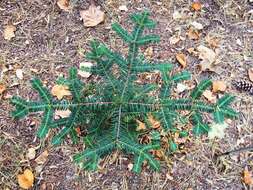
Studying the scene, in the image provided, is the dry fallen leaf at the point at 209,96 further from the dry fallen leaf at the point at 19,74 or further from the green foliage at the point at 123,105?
the dry fallen leaf at the point at 19,74

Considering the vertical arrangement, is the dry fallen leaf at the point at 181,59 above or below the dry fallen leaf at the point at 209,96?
above

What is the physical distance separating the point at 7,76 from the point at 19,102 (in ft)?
3.13

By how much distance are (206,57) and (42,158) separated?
50.0 inches

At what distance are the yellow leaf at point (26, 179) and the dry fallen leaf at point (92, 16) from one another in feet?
3.52

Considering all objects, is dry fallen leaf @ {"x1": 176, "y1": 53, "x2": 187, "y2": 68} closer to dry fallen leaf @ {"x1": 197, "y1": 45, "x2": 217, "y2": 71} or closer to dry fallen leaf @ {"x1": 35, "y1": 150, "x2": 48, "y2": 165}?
dry fallen leaf @ {"x1": 197, "y1": 45, "x2": 217, "y2": 71}

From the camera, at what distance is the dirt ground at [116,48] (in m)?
2.48

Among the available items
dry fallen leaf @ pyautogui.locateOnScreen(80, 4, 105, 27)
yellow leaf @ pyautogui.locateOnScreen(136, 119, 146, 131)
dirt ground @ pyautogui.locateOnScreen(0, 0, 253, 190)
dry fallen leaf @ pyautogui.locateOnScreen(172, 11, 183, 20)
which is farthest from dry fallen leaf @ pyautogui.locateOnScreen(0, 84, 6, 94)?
dry fallen leaf @ pyautogui.locateOnScreen(172, 11, 183, 20)

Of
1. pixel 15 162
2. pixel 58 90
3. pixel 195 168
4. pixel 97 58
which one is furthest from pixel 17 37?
pixel 195 168

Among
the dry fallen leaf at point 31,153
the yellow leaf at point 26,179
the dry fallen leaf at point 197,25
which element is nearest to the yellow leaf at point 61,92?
the dry fallen leaf at point 31,153

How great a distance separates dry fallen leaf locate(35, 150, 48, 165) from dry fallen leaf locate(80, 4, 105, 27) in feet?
3.05

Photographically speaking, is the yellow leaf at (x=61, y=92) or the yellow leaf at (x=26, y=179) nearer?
the yellow leaf at (x=26, y=179)

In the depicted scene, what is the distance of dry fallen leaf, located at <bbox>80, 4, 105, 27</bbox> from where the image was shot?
2.84 meters

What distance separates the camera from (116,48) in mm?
2795

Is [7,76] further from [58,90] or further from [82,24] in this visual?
[82,24]
